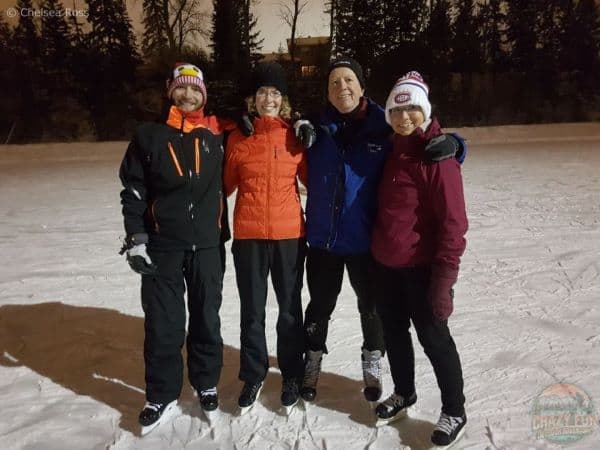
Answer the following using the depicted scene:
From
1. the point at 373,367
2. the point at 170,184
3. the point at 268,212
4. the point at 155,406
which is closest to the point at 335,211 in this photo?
the point at 268,212

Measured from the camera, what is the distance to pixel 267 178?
2277mm

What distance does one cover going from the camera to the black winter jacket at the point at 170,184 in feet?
7.29

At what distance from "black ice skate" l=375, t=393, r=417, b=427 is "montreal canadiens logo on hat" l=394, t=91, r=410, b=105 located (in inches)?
55.1

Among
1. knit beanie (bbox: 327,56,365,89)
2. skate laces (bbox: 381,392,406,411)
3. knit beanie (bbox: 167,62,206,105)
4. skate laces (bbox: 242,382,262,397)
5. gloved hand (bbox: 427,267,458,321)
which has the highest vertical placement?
knit beanie (bbox: 327,56,365,89)

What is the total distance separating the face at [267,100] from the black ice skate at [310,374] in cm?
124

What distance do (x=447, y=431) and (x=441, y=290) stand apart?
0.70m

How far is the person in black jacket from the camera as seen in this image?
2230 millimetres

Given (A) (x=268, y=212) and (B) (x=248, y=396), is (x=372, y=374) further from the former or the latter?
(A) (x=268, y=212)

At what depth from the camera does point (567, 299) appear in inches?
143

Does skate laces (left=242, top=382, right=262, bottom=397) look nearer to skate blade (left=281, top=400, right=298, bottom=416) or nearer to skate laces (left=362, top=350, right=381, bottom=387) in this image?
skate blade (left=281, top=400, right=298, bottom=416)

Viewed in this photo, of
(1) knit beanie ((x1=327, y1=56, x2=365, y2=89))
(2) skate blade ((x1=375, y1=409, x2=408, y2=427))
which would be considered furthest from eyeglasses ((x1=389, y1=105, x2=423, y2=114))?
(2) skate blade ((x1=375, y1=409, x2=408, y2=427))

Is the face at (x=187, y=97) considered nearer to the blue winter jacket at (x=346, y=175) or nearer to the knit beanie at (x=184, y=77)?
the knit beanie at (x=184, y=77)

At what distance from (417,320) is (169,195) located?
125cm

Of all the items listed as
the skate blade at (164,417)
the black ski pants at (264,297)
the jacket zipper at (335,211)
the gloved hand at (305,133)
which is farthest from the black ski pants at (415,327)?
the skate blade at (164,417)
